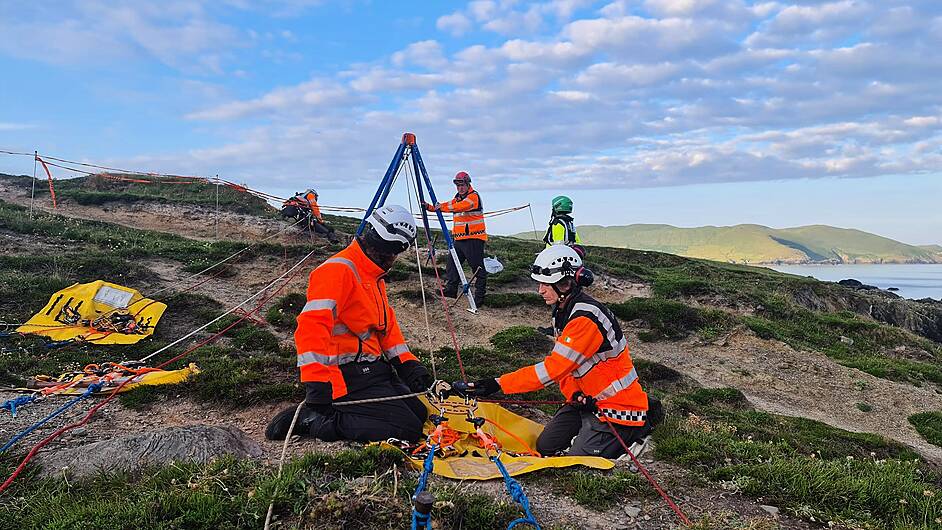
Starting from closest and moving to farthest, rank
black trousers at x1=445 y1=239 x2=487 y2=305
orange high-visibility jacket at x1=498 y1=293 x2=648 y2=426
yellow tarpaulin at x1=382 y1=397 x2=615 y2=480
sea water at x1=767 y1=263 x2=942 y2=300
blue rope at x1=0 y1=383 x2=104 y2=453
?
1. yellow tarpaulin at x1=382 y1=397 x2=615 y2=480
2. blue rope at x1=0 y1=383 x2=104 y2=453
3. orange high-visibility jacket at x1=498 y1=293 x2=648 y2=426
4. black trousers at x1=445 y1=239 x2=487 y2=305
5. sea water at x1=767 y1=263 x2=942 y2=300

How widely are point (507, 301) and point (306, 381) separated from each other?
31.9 ft

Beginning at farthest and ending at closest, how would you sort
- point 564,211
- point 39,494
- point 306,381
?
point 564,211 → point 306,381 → point 39,494

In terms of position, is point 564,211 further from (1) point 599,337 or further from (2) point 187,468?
(2) point 187,468

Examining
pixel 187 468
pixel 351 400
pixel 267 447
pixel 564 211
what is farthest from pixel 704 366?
pixel 187 468

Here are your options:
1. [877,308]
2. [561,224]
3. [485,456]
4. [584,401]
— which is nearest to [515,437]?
[584,401]

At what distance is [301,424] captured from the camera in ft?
18.9

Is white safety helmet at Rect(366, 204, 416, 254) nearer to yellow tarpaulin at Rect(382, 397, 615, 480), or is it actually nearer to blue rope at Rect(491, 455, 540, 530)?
yellow tarpaulin at Rect(382, 397, 615, 480)

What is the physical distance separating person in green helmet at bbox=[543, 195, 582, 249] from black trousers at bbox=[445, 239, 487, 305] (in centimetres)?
190

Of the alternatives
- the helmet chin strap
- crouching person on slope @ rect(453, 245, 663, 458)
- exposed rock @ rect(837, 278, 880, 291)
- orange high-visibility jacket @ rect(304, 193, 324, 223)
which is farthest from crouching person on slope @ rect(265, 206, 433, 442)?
exposed rock @ rect(837, 278, 880, 291)

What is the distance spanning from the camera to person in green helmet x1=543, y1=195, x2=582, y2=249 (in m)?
12.9

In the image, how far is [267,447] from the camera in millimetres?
5605

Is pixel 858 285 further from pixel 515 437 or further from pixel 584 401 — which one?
pixel 584 401

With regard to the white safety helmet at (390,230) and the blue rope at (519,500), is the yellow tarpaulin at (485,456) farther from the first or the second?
the white safety helmet at (390,230)

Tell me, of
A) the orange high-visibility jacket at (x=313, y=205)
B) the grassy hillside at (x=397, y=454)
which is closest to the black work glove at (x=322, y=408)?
the grassy hillside at (x=397, y=454)
